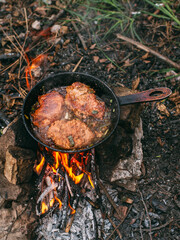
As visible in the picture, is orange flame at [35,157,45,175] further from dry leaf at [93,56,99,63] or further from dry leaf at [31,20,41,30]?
dry leaf at [31,20,41,30]

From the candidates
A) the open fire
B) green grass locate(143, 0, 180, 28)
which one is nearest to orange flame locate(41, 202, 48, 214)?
the open fire

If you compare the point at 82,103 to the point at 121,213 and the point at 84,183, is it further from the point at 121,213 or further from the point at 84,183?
the point at 121,213

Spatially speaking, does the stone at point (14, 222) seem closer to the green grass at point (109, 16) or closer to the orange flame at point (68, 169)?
the orange flame at point (68, 169)

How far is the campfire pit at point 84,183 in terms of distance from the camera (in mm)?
2631

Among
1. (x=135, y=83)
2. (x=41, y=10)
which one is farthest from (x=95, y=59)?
(x=41, y=10)

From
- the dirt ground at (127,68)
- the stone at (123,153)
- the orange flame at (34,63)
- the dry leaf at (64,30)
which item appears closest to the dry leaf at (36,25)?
the dirt ground at (127,68)

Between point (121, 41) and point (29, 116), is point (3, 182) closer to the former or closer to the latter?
point (29, 116)

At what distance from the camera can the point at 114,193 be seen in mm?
2936

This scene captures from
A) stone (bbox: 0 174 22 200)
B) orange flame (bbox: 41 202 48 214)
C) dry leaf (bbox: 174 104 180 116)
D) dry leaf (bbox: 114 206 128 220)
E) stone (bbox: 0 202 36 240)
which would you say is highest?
dry leaf (bbox: 174 104 180 116)

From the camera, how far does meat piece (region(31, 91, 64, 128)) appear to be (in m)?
2.70

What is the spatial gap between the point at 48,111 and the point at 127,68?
1780 millimetres

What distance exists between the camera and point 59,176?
2.82 m

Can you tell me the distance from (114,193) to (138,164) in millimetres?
550

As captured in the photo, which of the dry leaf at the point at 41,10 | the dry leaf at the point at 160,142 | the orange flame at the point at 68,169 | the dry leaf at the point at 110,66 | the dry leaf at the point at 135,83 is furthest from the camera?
the dry leaf at the point at 41,10
